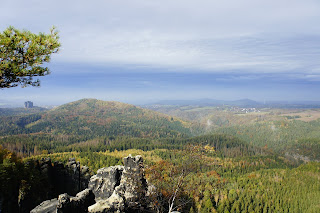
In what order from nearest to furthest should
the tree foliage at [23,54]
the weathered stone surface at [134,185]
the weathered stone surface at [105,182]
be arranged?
1. the tree foliage at [23,54]
2. the weathered stone surface at [134,185]
3. the weathered stone surface at [105,182]

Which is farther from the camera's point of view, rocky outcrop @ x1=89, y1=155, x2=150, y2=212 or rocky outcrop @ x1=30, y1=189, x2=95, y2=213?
rocky outcrop @ x1=89, y1=155, x2=150, y2=212

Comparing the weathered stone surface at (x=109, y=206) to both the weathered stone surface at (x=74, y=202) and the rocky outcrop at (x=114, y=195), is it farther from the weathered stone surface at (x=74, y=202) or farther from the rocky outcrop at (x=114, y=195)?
the weathered stone surface at (x=74, y=202)

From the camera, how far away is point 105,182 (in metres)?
28.2

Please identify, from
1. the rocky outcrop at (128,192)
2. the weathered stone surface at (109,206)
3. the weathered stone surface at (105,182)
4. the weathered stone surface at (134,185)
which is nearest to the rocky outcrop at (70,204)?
the rocky outcrop at (128,192)

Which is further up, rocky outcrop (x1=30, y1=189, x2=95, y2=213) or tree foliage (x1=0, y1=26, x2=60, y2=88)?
tree foliage (x1=0, y1=26, x2=60, y2=88)

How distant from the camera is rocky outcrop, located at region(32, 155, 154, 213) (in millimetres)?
17047

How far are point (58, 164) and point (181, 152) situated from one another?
30780 mm

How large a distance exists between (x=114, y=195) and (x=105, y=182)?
34.5 ft

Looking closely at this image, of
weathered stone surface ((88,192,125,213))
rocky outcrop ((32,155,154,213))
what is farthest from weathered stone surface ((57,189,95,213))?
weathered stone surface ((88,192,125,213))

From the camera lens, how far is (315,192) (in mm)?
86688

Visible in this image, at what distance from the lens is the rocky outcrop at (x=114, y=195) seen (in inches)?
671

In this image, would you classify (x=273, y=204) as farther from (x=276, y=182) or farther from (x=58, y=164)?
(x=58, y=164)

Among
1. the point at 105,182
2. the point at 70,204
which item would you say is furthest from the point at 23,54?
the point at 105,182

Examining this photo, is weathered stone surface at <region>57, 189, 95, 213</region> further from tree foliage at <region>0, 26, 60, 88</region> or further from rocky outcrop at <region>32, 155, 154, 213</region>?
tree foliage at <region>0, 26, 60, 88</region>
